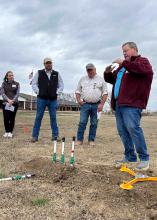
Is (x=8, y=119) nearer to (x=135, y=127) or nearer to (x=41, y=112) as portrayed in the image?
(x=41, y=112)

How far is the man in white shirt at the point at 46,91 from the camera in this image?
34.6ft

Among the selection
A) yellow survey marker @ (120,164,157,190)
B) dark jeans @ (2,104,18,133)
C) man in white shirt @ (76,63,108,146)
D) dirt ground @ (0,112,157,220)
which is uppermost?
man in white shirt @ (76,63,108,146)

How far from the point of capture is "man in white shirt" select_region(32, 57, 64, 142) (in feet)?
34.6

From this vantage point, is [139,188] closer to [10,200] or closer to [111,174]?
[111,174]

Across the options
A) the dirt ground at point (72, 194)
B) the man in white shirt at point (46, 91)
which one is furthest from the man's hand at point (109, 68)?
the man in white shirt at point (46, 91)

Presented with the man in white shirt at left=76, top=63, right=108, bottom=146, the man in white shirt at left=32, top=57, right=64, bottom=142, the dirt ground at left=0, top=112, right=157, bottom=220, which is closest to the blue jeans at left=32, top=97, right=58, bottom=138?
the man in white shirt at left=32, top=57, right=64, bottom=142

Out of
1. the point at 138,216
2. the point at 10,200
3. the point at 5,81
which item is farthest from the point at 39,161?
the point at 5,81

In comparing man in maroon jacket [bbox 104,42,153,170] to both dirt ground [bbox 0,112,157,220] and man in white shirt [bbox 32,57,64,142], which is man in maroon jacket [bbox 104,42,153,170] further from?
man in white shirt [bbox 32,57,64,142]

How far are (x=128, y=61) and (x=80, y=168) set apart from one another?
1.88 m

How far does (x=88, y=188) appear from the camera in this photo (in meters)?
5.27

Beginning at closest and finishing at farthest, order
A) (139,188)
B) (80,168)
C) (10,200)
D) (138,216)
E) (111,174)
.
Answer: (138,216)
(10,200)
(139,188)
(111,174)
(80,168)

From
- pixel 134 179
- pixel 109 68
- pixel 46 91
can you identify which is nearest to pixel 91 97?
pixel 46 91

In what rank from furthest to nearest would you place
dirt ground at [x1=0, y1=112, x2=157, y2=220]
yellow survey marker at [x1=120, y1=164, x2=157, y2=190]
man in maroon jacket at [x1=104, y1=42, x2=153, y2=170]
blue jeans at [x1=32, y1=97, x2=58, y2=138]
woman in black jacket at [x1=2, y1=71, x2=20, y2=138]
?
woman in black jacket at [x1=2, y1=71, x2=20, y2=138] → blue jeans at [x1=32, y1=97, x2=58, y2=138] → man in maroon jacket at [x1=104, y1=42, x2=153, y2=170] → yellow survey marker at [x1=120, y1=164, x2=157, y2=190] → dirt ground at [x1=0, y1=112, x2=157, y2=220]

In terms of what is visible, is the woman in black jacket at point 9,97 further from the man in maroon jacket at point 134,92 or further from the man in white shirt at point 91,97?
the man in maroon jacket at point 134,92
